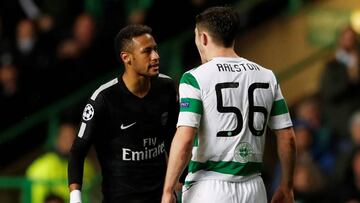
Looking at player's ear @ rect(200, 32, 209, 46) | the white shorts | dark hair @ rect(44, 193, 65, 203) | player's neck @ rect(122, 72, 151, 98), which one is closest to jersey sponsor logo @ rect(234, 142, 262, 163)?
the white shorts

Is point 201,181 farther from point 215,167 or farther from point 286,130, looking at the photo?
point 286,130

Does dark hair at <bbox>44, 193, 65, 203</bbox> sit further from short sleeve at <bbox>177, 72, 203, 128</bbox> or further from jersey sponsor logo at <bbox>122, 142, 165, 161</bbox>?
short sleeve at <bbox>177, 72, 203, 128</bbox>

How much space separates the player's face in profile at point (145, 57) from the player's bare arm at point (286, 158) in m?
0.90

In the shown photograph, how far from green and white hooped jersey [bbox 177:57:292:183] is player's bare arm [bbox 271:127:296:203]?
0.15 meters

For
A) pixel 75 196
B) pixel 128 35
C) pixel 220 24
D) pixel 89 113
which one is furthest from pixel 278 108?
pixel 75 196

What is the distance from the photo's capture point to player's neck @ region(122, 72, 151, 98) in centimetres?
800

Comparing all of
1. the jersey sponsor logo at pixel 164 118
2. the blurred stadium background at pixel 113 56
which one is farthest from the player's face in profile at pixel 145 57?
the blurred stadium background at pixel 113 56

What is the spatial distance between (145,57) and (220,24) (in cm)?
73

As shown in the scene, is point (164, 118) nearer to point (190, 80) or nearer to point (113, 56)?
point (190, 80)

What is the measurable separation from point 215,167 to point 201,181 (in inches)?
4.9

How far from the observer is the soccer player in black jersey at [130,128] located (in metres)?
7.88

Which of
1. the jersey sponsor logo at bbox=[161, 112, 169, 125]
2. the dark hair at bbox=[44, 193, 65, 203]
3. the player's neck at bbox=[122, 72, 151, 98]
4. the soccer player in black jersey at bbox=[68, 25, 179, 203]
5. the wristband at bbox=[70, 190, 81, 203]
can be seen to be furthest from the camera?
the dark hair at bbox=[44, 193, 65, 203]

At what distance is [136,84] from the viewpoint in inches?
316

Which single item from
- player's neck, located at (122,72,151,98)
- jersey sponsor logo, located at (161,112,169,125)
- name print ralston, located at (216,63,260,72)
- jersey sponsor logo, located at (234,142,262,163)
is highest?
player's neck, located at (122,72,151,98)
